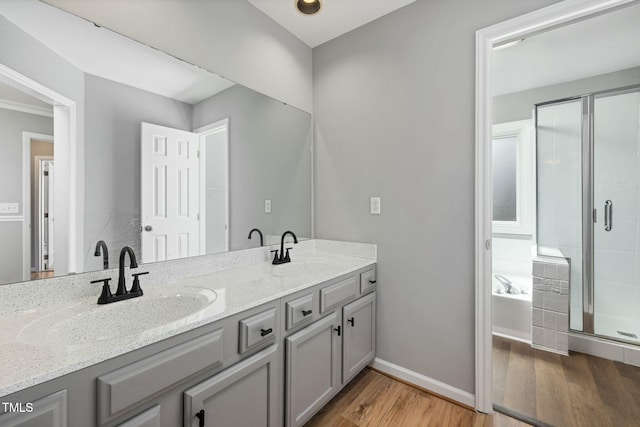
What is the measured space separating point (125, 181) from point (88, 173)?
146 millimetres

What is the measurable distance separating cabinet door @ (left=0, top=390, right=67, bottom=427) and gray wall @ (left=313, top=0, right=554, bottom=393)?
1724 millimetres

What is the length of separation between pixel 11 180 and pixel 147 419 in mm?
971

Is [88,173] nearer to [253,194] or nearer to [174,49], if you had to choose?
[174,49]

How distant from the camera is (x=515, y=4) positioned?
59.7 inches

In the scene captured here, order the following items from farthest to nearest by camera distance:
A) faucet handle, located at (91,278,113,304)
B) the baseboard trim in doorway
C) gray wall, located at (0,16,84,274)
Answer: the baseboard trim in doorway < faucet handle, located at (91,278,113,304) < gray wall, located at (0,16,84,274)

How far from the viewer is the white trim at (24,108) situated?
100 centimetres

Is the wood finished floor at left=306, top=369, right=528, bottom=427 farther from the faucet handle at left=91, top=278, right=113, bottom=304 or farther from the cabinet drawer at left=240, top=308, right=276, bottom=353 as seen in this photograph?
the faucet handle at left=91, top=278, right=113, bottom=304

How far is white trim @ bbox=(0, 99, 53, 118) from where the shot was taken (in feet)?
3.28

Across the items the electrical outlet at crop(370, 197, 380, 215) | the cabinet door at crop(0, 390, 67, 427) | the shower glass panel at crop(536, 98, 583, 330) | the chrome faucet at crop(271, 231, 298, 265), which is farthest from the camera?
the shower glass panel at crop(536, 98, 583, 330)

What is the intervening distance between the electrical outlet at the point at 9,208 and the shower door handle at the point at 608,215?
379cm

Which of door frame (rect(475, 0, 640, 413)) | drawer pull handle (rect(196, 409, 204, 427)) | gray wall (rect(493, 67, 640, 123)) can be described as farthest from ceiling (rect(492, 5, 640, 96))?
drawer pull handle (rect(196, 409, 204, 427))

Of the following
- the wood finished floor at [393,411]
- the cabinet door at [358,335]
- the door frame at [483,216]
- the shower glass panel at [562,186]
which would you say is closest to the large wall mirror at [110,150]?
the cabinet door at [358,335]

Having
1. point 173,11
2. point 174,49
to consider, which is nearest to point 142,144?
point 174,49

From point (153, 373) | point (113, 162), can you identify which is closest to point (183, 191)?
point (113, 162)
